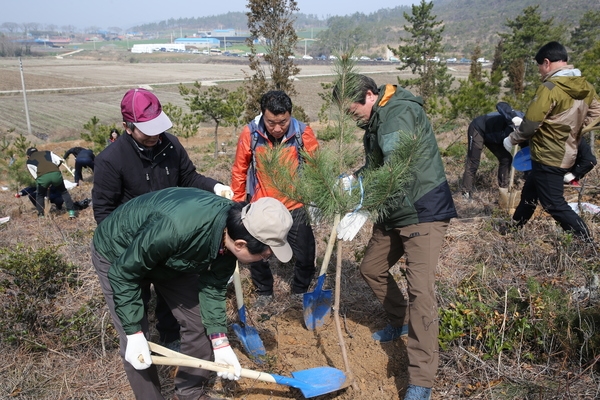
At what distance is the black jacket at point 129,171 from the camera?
2537 millimetres

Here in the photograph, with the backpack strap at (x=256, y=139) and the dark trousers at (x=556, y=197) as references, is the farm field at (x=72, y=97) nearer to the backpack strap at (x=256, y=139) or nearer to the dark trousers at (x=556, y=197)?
the backpack strap at (x=256, y=139)

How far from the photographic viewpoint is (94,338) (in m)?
2.99

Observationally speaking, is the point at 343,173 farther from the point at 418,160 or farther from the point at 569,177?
the point at 569,177

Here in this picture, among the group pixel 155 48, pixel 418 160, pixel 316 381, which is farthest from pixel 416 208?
pixel 155 48

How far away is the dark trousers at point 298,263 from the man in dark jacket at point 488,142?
3.26 metres

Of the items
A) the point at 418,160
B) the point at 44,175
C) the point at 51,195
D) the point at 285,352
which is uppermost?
the point at 418,160

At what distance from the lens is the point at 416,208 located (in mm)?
2484

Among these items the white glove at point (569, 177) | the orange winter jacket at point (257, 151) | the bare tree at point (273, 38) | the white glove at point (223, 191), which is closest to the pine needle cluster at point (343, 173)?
the white glove at point (223, 191)

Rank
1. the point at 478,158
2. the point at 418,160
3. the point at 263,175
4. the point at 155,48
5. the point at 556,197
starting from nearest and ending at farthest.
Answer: the point at 418,160 < the point at 263,175 < the point at 556,197 < the point at 478,158 < the point at 155,48

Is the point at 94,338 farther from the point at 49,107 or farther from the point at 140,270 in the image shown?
the point at 49,107

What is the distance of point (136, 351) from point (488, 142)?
16.6 ft

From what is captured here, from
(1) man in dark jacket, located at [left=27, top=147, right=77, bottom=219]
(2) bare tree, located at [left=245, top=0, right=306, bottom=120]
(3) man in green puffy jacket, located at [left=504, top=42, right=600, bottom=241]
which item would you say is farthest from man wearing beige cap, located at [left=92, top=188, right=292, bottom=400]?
(2) bare tree, located at [left=245, top=0, right=306, bottom=120]

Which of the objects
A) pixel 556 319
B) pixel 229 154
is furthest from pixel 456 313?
pixel 229 154

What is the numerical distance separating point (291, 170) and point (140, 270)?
1154mm
